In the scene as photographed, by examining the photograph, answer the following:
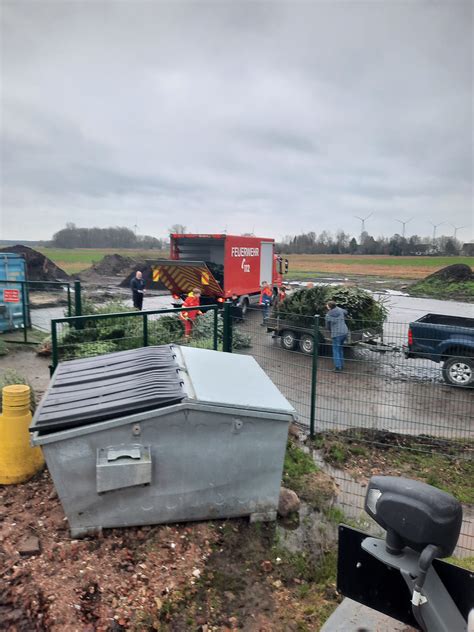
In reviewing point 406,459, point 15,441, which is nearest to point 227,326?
point 406,459

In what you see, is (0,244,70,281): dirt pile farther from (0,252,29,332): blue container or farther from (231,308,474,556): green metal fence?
(231,308,474,556): green metal fence

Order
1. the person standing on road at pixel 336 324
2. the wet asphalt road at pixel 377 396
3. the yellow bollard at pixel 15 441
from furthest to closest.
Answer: the person standing on road at pixel 336 324
the wet asphalt road at pixel 377 396
the yellow bollard at pixel 15 441

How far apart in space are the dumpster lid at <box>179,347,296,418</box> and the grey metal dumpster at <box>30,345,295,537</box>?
0.06 ft

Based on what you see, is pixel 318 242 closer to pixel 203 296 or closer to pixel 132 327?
pixel 203 296

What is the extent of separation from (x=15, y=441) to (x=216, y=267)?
13573mm

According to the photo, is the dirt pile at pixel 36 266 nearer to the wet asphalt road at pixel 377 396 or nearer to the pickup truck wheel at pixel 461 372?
the wet asphalt road at pixel 377 396

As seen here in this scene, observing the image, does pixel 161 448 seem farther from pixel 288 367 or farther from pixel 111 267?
pixel 111 267

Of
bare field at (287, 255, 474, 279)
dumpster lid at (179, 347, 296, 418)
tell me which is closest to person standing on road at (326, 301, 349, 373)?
dumpster lid at (179, 347, 296, 418)

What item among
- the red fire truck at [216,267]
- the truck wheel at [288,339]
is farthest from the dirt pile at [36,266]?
the truck wheel at [288,339]

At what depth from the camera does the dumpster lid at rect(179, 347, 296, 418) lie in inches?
154

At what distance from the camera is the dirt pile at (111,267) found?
141 ft

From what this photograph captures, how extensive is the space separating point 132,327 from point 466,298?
95.7ft

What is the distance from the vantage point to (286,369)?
9305 millimetres

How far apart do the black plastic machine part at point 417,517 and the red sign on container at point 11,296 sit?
485 inches
